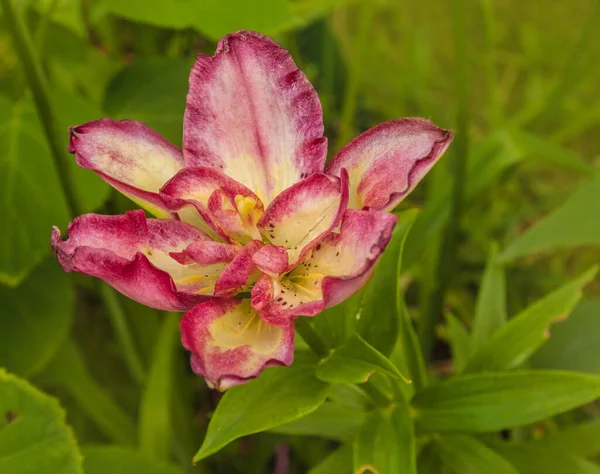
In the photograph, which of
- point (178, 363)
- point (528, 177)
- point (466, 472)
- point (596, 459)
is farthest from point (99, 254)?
point (528, 177)

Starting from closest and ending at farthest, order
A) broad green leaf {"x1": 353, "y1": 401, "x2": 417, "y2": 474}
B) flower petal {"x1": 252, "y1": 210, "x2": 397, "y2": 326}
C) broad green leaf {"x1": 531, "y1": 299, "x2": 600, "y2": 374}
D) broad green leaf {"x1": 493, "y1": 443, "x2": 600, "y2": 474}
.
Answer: flower petal {"x1": 252, "y1": 210, "x2": 397, "y2": 326} < broad green leaf {"x1": 353, "y1": 401, "x2": 417, "y2": 474} < broad green leaf {"x1": 493, "y1": 443, "x2": 600, "y2": 474} < broad green leaf {"x1": 531, "y1": 299, "x2": 600, "y2": 374}

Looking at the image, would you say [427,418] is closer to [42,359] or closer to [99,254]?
[99,254]

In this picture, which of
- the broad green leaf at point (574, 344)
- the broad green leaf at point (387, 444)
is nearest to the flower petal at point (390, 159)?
the broad green leaf at point (387, 444)

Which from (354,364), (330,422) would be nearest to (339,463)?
(330,422)

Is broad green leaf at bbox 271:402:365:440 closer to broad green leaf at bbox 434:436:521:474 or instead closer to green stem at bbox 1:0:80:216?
broad green leaf at bbox 434:436:521:474

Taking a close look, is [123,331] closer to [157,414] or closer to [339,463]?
[157,414]

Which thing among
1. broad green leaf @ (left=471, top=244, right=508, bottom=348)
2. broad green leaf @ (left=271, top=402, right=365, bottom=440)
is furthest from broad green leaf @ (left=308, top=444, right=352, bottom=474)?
broad green leaf @ (left=471, top=244, right=508, bottom=348)
